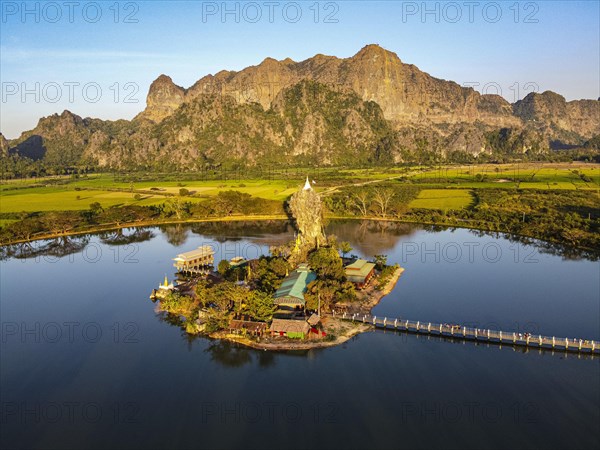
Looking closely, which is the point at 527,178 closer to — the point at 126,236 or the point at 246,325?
the point at 126,236

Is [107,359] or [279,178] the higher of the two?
[279,178]

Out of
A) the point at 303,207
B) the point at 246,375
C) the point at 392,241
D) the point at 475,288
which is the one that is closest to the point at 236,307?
the point at 246,375

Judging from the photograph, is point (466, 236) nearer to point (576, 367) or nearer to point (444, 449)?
point (576, 367)

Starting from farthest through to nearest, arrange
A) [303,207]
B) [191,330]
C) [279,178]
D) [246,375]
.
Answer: [279,178]
[303,207]
[191,330]
[246,375]

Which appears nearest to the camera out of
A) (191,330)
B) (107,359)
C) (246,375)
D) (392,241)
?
(246,375)

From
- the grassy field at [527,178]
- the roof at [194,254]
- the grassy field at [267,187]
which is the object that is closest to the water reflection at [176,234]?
the roof at [194,254]

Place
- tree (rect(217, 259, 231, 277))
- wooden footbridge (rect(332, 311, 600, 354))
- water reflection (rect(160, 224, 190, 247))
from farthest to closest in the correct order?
water reflection (rect(160, 224, 190, 247))
tree (rect(217, 259, 231, 277))
wooden footbridge (rect(332, 311, 600, 354))

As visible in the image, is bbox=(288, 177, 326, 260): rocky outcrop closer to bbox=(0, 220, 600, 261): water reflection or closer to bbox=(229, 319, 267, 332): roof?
bbox=(0, 220, 600, 261): water reflection

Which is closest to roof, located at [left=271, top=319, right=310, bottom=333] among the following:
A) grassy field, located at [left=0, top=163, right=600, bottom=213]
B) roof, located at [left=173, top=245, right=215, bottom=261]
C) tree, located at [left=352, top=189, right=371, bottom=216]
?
roof, located at [left=173, top=245, right=215, bottom=261]
